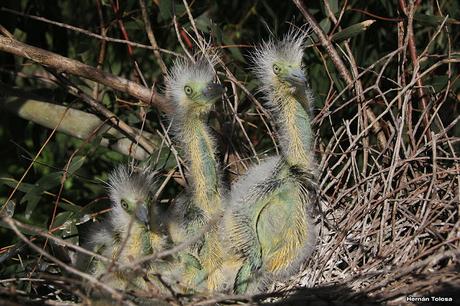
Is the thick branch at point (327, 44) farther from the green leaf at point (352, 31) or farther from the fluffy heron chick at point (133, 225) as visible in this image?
the fluffy heron chick at point (133, 225)

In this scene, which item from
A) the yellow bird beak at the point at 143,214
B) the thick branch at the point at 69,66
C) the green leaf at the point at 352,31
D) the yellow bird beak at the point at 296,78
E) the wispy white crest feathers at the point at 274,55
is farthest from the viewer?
the green leaf at the point at 352,31

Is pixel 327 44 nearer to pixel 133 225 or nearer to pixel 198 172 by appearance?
pixel 198 172

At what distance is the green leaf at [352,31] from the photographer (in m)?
3.03

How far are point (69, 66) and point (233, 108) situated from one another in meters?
0.62

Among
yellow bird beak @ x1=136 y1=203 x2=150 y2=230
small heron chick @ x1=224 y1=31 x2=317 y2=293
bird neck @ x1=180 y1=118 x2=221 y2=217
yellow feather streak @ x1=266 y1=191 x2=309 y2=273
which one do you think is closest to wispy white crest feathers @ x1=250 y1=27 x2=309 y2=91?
small heron chick @ x1=224 y1=31 x2=317 y2=293

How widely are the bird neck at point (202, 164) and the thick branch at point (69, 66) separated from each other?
180 millimetres

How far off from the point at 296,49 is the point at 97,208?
0.97m

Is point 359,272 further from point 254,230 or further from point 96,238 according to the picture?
point 96,238

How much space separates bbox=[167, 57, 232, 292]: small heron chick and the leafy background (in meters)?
0.20

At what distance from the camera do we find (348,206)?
2.96m

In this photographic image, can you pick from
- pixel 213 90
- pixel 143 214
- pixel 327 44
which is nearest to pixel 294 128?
pixel 213 90

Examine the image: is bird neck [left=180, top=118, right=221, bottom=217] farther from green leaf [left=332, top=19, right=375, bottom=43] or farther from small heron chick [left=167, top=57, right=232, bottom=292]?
green leaf [left=332, top=19, right=375, bottom=43]

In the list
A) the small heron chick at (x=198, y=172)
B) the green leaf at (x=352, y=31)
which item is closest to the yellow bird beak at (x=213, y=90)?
the small heron chick at (x=198, y=172)

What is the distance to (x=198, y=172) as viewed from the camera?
2.76 meters
